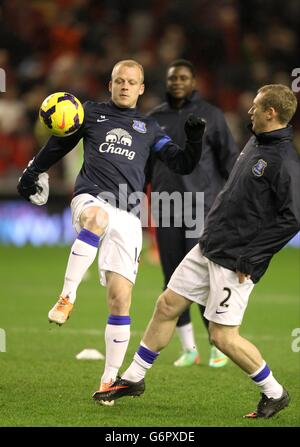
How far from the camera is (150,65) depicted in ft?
59.0

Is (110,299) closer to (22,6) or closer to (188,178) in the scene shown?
(188,178)

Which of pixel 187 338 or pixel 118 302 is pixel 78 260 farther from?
pixel 187 338

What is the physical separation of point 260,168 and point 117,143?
43.1 inches

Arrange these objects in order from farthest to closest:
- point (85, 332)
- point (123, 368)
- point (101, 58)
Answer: point (101, 58), point (85, 332), point (123, 368)

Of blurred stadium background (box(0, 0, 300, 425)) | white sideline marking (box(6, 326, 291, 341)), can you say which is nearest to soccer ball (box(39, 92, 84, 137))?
white sideline marking (box(6, 326, 291, 341))

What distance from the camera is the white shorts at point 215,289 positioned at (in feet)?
20.6

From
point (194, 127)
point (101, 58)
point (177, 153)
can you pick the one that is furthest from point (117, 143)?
point (101, 58)

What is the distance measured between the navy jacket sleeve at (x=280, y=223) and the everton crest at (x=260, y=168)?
0.10 m

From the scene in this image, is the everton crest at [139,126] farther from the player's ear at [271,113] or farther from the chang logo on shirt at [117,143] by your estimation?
the player's ear at [271,113]

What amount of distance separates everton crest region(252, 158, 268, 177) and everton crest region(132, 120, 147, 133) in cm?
104

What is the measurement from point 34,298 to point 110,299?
5.20 metres

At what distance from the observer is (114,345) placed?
6.74 m

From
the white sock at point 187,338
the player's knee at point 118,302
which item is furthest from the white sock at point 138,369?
the white sock at point 187,338

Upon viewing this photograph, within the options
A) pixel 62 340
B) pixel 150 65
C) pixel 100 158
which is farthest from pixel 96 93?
pixel 100 158
